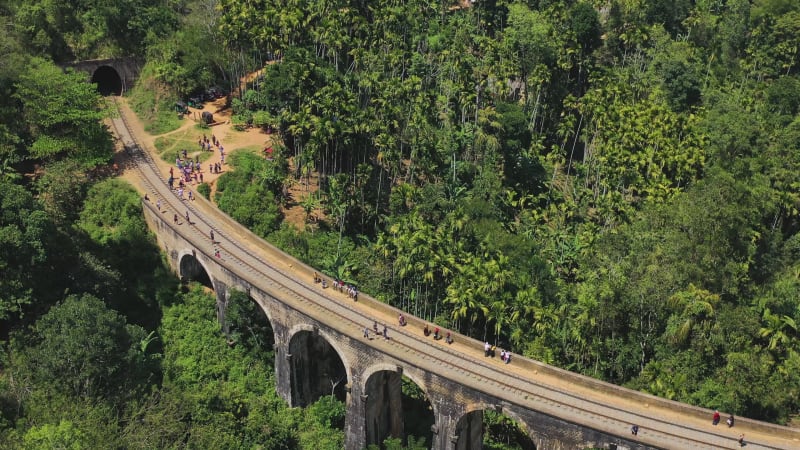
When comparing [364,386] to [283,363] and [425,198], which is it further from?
[425,198]

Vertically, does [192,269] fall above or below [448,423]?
below

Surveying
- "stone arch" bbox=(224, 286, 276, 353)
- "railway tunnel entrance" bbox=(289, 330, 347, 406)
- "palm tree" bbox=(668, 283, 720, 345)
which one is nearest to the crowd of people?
"railway tunnel entrance" bbox=(289, 330, 347, 406)

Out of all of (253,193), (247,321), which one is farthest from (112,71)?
(247,321)

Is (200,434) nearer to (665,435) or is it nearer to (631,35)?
(665,435)

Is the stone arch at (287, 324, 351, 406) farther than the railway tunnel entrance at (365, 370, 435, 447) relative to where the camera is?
Yes

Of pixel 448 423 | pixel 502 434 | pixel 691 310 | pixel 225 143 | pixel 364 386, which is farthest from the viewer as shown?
pixel 225 143

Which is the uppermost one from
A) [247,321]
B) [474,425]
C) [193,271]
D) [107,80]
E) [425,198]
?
[107,80]

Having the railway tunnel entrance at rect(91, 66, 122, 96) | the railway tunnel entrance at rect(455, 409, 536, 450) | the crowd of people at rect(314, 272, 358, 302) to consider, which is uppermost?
the railway tunnel entrance at rect(91, 66, 122, 96)

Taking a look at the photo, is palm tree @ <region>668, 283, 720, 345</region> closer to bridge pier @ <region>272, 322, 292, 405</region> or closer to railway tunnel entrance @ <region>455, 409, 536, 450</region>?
railway tunnel entrance @ <region>455, 409, 536, 450</region>
